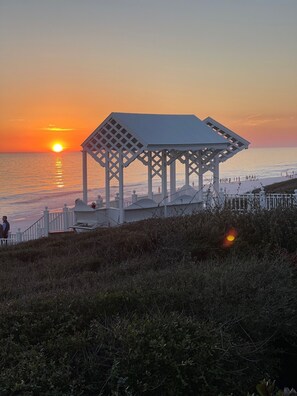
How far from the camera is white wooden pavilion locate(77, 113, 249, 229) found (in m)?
16.7

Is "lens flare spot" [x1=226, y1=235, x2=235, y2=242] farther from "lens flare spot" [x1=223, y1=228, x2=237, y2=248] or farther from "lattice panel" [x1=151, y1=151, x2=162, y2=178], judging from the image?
"lattice panel" [x1=151, y1=151, x2=162, y2=178]

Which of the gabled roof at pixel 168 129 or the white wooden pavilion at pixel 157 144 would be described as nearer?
the white wooden pavilion at pixel 157 144

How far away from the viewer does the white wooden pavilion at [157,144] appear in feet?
54.7

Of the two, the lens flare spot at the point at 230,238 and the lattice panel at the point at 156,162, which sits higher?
the lattice panel at the point at 156,162

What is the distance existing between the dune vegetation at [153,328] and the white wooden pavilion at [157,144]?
30.1 feet

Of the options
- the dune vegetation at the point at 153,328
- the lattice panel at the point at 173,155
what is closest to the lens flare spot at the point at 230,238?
the dune vegetation at the point at 153,328

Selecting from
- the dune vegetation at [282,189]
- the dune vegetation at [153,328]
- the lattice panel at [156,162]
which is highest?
the lattice panel at [156,162]

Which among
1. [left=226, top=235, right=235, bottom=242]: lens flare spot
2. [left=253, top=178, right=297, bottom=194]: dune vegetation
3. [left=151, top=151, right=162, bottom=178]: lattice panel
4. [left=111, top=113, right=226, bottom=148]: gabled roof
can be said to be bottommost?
[left=226, top=235, right=235, bottom=242]: lens flare spot

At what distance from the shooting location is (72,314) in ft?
14.2

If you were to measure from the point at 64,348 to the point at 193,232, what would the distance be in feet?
16.2

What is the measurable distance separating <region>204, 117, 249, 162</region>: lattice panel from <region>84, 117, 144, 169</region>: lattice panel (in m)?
5.03

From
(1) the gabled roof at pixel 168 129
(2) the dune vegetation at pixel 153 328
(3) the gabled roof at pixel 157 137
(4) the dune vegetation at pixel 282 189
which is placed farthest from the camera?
(4) the dune vegetation at pixel 282 189

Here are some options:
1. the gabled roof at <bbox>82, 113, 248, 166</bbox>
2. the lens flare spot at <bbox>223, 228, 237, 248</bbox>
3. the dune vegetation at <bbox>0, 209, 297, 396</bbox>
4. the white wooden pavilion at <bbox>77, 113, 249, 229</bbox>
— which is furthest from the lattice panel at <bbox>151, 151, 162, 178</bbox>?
the dune vegetation at <bbox>0, 209, 297, 396</bbox>

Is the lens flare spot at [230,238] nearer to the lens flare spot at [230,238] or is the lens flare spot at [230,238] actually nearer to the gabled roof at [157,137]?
the lens flare spot at [230,238]
